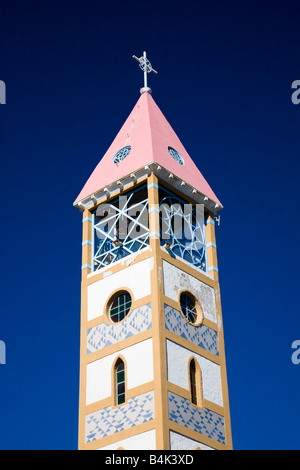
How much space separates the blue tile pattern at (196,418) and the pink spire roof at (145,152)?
9604 mm

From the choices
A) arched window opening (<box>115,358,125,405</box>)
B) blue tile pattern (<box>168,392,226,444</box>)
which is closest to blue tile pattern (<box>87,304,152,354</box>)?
arched window opening (<box>115,358,125,405</box>)

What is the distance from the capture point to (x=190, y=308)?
38.5 meters

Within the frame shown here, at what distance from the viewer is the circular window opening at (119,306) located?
37781 mm

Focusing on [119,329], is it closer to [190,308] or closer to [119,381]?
[119,381]

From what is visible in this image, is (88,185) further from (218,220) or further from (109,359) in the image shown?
(109,359)

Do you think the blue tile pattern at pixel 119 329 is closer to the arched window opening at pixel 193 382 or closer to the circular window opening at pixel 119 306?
the circular window opening at pixel 119 306

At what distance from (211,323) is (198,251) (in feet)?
11.2

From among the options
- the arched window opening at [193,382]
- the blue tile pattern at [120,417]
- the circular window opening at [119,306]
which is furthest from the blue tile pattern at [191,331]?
the blue tile pattern at [120,417]

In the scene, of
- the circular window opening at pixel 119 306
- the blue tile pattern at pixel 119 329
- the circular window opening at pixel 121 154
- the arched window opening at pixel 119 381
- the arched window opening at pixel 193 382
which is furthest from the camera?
the circular window opening at pixel 121 154

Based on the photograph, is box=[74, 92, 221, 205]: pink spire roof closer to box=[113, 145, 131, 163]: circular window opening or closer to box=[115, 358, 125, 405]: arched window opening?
box=[113, 145, 131, 163]: circular window opening

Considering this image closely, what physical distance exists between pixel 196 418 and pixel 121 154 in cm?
1203

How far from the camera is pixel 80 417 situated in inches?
1444

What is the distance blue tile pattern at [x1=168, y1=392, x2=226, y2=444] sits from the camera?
35.0 metres
